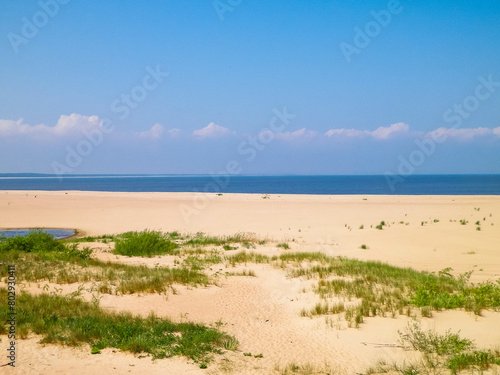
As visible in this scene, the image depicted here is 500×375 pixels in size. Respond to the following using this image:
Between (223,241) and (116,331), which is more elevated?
(116,331)

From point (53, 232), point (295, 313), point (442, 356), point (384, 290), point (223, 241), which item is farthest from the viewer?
point (53, 232)

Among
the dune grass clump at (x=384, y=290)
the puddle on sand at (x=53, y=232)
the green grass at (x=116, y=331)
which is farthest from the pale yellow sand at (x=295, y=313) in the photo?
the puddle on sand at (x=53, y=232)

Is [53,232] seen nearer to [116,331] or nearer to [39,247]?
[39,247]

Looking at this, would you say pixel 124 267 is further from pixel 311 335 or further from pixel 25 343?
pixel 311 335

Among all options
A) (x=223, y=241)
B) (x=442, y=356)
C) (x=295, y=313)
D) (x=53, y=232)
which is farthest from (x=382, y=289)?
(x=53, y=232)

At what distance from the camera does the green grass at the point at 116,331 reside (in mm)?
7559

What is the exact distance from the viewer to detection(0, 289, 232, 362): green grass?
7.56 meters

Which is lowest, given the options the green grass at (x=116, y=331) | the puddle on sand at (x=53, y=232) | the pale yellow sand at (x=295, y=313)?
the puddle on sand at (x=53, y=232)

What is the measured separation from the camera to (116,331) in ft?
26.9

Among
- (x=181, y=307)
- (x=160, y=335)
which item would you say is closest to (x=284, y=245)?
(x=181, y=307)

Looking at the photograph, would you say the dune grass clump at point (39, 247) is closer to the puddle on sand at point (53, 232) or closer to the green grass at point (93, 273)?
the green grass at point (93, 273)

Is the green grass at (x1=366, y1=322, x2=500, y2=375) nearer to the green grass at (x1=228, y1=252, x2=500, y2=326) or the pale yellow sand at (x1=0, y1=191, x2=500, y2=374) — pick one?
the pale yellow sand at (x1=0, y1=191, x2=500, y2=374)

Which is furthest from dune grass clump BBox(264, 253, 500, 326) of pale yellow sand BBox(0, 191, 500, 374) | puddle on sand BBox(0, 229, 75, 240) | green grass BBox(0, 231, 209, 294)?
puddle on sand BBox(0, 229, 75, 240)

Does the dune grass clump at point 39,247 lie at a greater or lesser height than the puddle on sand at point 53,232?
greater
